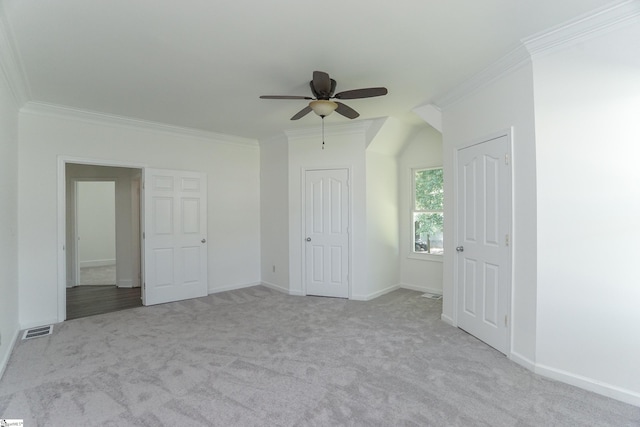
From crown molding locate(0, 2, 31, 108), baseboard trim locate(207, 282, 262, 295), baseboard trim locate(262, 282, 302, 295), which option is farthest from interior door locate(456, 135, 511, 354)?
crown molding locate(0, 2, 31, 108)

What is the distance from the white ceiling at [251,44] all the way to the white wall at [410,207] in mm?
1509

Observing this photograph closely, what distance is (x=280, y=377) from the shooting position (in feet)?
8.25

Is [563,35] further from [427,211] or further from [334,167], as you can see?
[427,211]

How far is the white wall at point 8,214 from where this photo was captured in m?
2.74

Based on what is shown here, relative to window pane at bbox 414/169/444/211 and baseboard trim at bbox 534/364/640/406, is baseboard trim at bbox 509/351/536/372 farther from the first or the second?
window pane at bbox 414/169/444/211

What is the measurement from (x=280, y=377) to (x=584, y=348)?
2.29 m

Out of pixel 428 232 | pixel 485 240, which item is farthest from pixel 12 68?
pixel 428 232

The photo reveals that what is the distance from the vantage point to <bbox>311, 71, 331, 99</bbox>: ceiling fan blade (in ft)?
8.33

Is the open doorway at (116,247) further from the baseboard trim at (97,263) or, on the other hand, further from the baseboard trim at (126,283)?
the baseboard trim at (97,263)

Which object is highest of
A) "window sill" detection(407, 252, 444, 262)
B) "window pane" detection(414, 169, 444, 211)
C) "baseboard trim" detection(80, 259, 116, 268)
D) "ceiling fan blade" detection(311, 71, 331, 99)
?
"ceiling fan blade" detection(311, 71, 331, 99)

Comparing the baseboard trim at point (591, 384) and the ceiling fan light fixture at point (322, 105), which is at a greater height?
the ceiling fan light fixture at point (322, 105)

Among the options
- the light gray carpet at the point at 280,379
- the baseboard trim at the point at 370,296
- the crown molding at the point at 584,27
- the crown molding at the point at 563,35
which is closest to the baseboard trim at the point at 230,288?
the light gray carpet at the point at 280,379

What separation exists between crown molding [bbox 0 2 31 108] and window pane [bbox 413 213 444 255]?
17.0 feet

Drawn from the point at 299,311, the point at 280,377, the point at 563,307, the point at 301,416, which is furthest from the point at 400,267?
the point at 301,416
